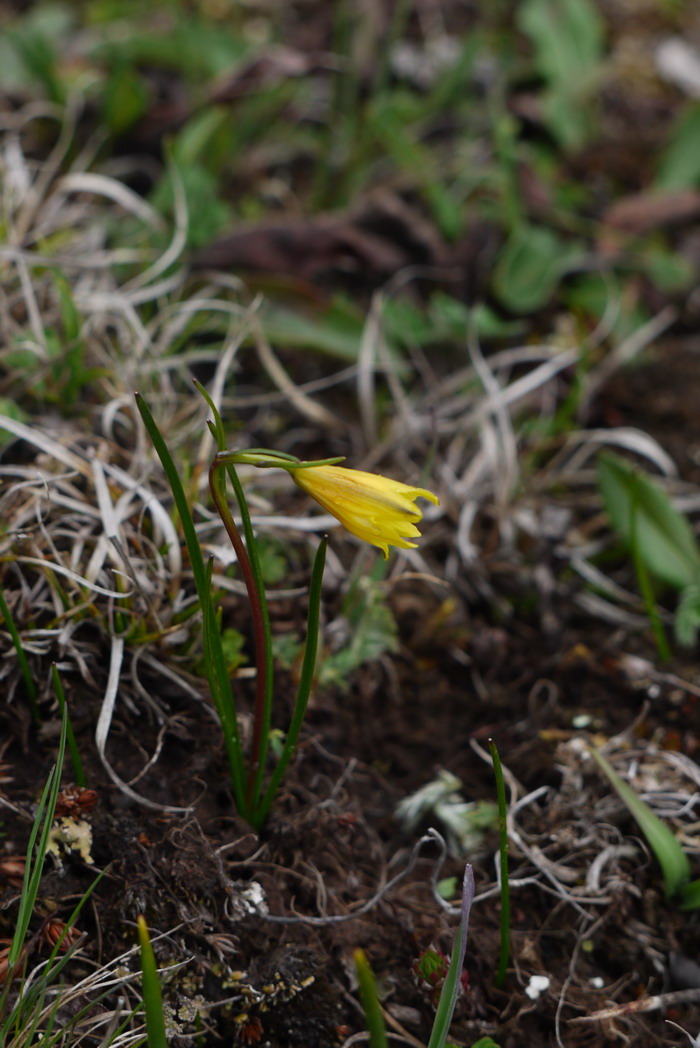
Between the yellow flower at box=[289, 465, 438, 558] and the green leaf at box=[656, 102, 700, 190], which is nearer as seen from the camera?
the yellow flower at box=[289, 465, 438, 558]

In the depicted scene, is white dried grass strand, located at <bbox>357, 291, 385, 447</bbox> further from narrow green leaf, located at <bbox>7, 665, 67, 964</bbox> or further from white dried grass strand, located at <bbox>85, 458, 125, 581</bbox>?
narrow green leaf, located at <bbox>7, 665, 67, 964</bbox>

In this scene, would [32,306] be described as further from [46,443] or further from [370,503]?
[370,503]

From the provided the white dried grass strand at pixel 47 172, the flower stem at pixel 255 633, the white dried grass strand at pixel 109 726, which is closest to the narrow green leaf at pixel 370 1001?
the flower stem at pixel 255 633

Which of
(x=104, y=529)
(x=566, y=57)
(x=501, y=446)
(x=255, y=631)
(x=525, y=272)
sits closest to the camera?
(x=255, y=631)

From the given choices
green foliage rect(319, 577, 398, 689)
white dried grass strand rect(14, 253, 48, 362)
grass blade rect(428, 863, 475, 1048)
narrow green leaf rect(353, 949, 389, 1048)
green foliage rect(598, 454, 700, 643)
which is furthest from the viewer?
green foliage rect(598, 454, 700, 643)

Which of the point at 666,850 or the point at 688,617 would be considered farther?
the point at 688,617

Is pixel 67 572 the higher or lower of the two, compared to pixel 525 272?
lower

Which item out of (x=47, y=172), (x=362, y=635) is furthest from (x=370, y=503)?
(x=47, y=172)

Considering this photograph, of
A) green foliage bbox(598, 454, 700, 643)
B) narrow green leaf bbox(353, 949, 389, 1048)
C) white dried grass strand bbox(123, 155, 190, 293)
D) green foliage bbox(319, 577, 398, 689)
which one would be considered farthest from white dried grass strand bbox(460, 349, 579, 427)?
narrow green leaf bbox(353, 949, 389, 1048)
